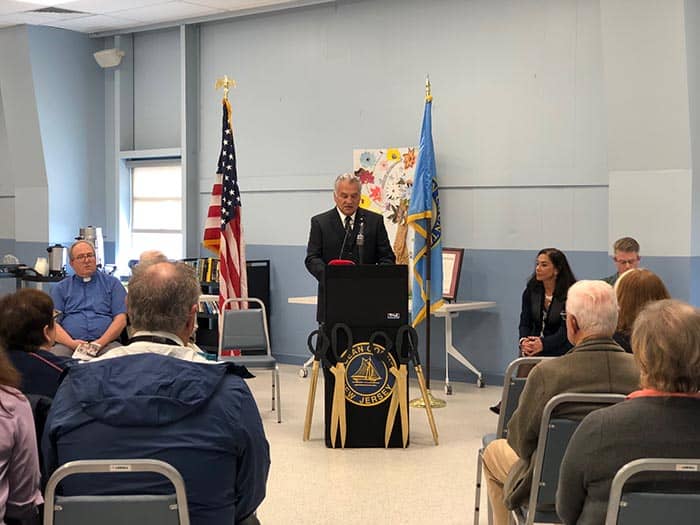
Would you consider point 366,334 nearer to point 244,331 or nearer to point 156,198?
point 244,331

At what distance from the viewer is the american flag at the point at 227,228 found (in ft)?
27.1

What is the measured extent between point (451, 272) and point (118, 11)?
4.19 m

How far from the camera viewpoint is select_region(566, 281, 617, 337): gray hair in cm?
322

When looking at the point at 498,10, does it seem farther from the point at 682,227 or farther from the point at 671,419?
the point at 671,419

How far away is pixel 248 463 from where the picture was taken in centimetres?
254

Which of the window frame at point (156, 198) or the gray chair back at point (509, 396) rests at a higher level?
the window frame at point (156, 198)

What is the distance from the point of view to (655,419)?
2.41 m

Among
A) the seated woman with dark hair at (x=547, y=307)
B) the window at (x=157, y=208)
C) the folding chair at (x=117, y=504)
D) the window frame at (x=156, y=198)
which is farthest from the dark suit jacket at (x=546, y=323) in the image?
the window at (x=157, y=208)

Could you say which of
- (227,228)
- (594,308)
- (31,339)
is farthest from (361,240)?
(594,308)

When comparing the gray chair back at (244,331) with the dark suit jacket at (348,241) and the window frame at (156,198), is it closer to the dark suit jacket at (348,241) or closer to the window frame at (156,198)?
the dark suit jacket at (348,241)

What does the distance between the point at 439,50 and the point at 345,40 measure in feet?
3.33

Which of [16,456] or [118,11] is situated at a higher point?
[118,11]

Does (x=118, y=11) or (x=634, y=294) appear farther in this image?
(x=118, y=11)

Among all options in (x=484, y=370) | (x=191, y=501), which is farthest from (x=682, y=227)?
(x=191, y=501)
